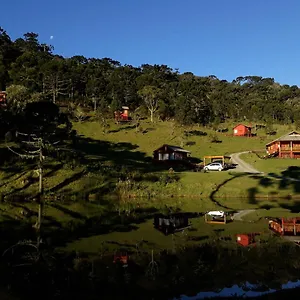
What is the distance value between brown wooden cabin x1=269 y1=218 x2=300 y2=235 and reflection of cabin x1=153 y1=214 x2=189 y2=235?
18.8 ft

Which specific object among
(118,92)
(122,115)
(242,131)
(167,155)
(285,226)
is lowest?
(285,226)

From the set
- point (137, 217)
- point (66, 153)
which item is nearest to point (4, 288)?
point (137, 217)

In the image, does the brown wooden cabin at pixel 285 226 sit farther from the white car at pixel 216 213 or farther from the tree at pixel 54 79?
the tree at pixel 54 79

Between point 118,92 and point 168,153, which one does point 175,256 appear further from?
point 118,92

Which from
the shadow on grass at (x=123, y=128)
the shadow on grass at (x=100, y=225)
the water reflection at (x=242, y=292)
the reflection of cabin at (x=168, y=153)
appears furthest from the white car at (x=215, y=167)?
the water reflection at (x=242, y=292)

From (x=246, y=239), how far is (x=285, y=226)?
580 centimetres

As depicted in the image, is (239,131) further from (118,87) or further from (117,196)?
(117,196)

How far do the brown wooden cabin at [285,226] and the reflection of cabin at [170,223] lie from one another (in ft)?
18.8

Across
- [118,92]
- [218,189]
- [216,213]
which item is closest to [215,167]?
[218,189]

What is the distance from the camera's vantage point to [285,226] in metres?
26.6

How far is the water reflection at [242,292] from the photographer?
41.0 ft

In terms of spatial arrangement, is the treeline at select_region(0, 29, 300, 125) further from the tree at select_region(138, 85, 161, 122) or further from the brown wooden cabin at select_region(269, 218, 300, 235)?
the brown wooden cabin at select_region(269, 218, 300, 235)

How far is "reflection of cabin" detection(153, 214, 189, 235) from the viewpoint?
25727 mm

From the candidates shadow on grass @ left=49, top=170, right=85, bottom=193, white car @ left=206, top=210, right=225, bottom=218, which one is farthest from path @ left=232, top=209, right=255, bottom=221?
shadow on grass @ left=49, top=170, right=85, bottom=193
